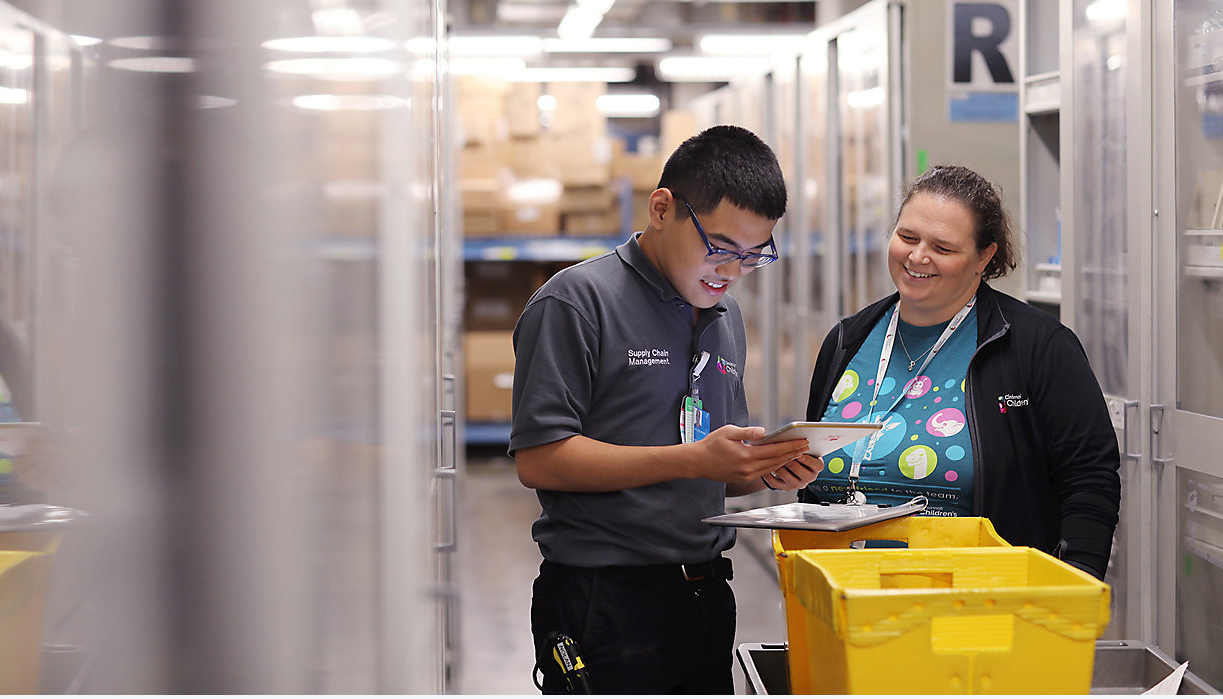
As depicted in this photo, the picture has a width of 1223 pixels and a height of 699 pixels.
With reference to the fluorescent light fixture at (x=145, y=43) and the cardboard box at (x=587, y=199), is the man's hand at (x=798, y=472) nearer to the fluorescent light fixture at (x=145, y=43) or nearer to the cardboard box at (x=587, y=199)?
the fluorescent light fixture at (x=145, y=43)

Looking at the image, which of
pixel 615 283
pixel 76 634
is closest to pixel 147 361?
pixel 76 634

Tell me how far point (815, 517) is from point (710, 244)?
506 millimetres

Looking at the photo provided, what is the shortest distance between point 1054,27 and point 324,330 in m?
3.53

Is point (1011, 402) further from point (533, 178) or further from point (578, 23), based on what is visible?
point (578, 23)

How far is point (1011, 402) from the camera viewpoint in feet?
6.40

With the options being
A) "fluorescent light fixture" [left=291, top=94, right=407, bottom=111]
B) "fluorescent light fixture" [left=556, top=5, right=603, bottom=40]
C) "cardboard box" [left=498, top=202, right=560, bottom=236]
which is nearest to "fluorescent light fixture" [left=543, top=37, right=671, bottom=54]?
"fluorescent light fixture" [left=556, top=5, right=603, bottom=40]

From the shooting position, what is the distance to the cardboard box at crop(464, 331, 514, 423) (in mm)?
8422

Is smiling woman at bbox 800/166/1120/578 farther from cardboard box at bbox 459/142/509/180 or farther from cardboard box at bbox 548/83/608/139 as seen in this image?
cardboard box at bbox 548/83/608/139

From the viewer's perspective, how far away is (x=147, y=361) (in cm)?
68

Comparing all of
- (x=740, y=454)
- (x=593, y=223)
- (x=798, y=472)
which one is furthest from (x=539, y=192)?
(x=740, y=454)

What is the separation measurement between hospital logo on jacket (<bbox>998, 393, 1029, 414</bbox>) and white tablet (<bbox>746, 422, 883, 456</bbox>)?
A: 0.43 meters

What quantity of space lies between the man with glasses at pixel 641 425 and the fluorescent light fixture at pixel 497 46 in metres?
7.37

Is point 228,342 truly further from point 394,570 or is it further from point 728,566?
point 728,566

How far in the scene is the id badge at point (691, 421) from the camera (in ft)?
6.18
